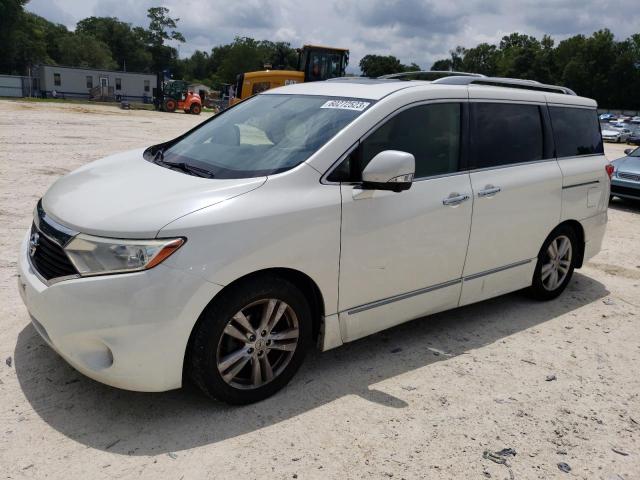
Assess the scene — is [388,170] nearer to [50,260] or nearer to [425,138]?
[425,138]

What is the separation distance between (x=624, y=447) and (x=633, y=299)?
9.47ft

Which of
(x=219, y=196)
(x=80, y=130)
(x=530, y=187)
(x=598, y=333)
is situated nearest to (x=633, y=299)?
(x=598, y=333)

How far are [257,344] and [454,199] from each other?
175 centimetres

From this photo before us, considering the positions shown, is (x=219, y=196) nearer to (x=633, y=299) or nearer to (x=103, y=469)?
(x=103, y=469)

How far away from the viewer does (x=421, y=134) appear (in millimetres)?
3893

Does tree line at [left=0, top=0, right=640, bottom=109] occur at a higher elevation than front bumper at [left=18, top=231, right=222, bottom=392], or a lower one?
higher

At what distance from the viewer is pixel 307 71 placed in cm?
2030

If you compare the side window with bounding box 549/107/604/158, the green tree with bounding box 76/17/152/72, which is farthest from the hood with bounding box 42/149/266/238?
the green tree with bounding box 76/17/152/72

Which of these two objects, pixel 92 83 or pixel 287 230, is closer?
pixel 287 230

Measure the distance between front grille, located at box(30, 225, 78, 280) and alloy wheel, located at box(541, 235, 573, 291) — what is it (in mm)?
3987

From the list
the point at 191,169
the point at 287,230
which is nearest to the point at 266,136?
the point at 191,169

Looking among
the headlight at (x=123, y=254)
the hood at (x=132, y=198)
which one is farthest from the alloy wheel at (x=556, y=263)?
the headlight at (x=123, y=254)

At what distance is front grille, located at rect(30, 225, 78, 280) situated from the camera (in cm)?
288

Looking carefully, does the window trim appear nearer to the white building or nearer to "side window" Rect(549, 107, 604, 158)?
"side window" Rect(549, 107, 604, 158)
